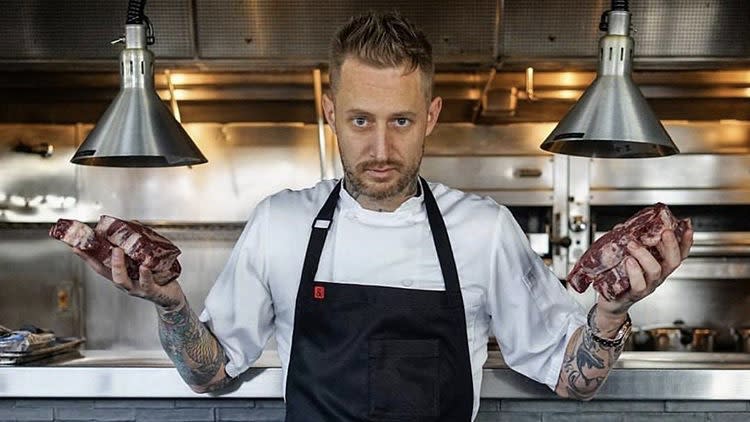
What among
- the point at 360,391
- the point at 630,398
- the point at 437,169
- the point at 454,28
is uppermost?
the point at 454,28

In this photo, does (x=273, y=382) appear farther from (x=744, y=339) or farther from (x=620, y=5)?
(x=744, y=339)

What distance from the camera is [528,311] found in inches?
65.0

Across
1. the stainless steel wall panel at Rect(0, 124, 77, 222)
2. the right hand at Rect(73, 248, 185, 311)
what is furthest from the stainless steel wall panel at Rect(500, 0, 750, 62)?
the stainless steel wall panel at Rect(0, 124, 77, 222)

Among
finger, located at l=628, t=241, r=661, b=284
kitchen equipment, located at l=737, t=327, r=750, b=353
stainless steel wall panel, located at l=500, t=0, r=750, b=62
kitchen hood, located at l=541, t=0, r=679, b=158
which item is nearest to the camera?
finger, located at l=628, t=241, r=661, b=284

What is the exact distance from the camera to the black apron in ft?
5.11

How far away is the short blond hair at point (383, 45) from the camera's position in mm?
1525

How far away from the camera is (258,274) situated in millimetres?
1679

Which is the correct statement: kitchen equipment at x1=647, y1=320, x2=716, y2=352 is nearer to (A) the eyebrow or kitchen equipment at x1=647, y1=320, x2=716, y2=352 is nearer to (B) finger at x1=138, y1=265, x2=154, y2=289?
(A) the eyebrow

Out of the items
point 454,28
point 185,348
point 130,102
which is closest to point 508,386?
point 185,348

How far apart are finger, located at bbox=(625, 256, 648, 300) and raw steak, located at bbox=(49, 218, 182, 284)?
849 mm

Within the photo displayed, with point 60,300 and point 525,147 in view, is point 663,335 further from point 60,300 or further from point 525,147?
point 60,300

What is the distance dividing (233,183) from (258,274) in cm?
295

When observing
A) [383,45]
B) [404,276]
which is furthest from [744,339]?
[383,45]

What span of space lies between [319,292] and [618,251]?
0.64 meters
